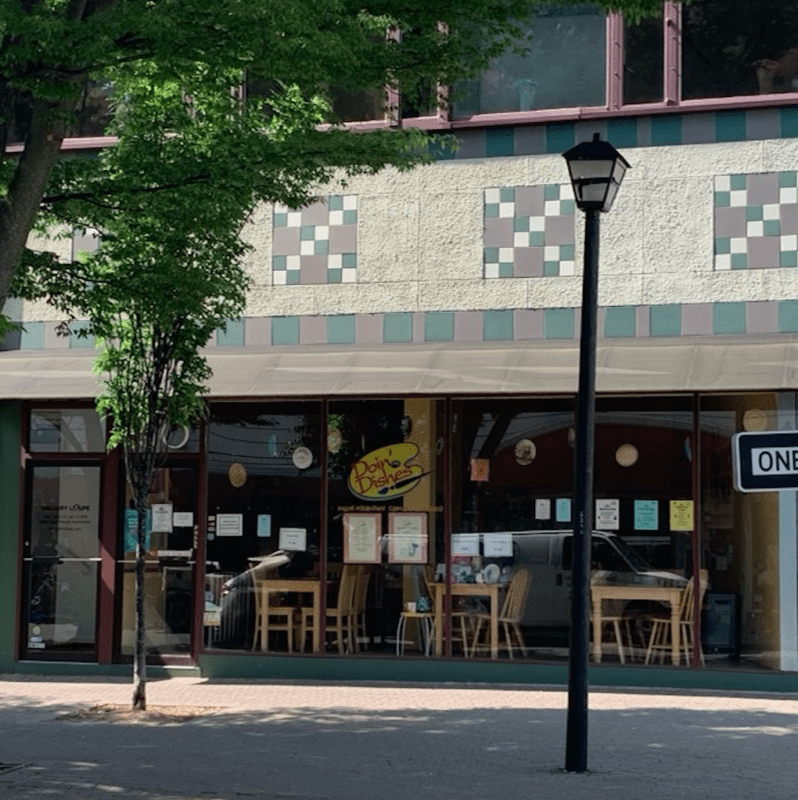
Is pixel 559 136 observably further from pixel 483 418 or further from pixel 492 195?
pixel 483 418

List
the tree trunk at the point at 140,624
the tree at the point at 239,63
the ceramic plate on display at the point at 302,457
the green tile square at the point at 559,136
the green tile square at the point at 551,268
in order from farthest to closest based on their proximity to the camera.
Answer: the ceramic plate on display at the point at 302,457, the green tile square at the point at 559,136, the green tile square at the point at 551,268, the tree trunk at the point at 140,624, the tree at the point at 239,63

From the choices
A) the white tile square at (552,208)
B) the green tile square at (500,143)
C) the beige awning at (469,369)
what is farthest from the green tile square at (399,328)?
the green tile square at (500,143)

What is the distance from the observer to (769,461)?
7559 mm

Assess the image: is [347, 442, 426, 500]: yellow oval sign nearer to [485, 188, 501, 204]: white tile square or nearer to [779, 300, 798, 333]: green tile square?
[485, 188, 501, 204]: white tile square

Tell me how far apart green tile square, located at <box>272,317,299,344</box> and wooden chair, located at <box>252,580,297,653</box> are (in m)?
2.60

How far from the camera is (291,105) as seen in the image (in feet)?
41.3

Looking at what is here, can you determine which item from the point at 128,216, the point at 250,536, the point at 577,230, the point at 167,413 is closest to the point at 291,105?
the point at 128,216

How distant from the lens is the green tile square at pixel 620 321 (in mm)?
15828

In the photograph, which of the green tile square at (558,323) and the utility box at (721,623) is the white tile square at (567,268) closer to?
the green tile square at (558,323)

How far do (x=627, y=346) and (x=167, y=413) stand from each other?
4638 mm

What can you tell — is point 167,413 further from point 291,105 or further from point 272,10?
point 272,10

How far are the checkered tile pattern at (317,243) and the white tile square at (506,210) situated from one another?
160 centimetres

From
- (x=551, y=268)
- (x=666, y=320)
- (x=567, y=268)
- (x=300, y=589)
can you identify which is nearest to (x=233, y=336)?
(x=300, y=589)

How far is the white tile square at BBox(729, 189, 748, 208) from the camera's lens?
15656 millimetres
